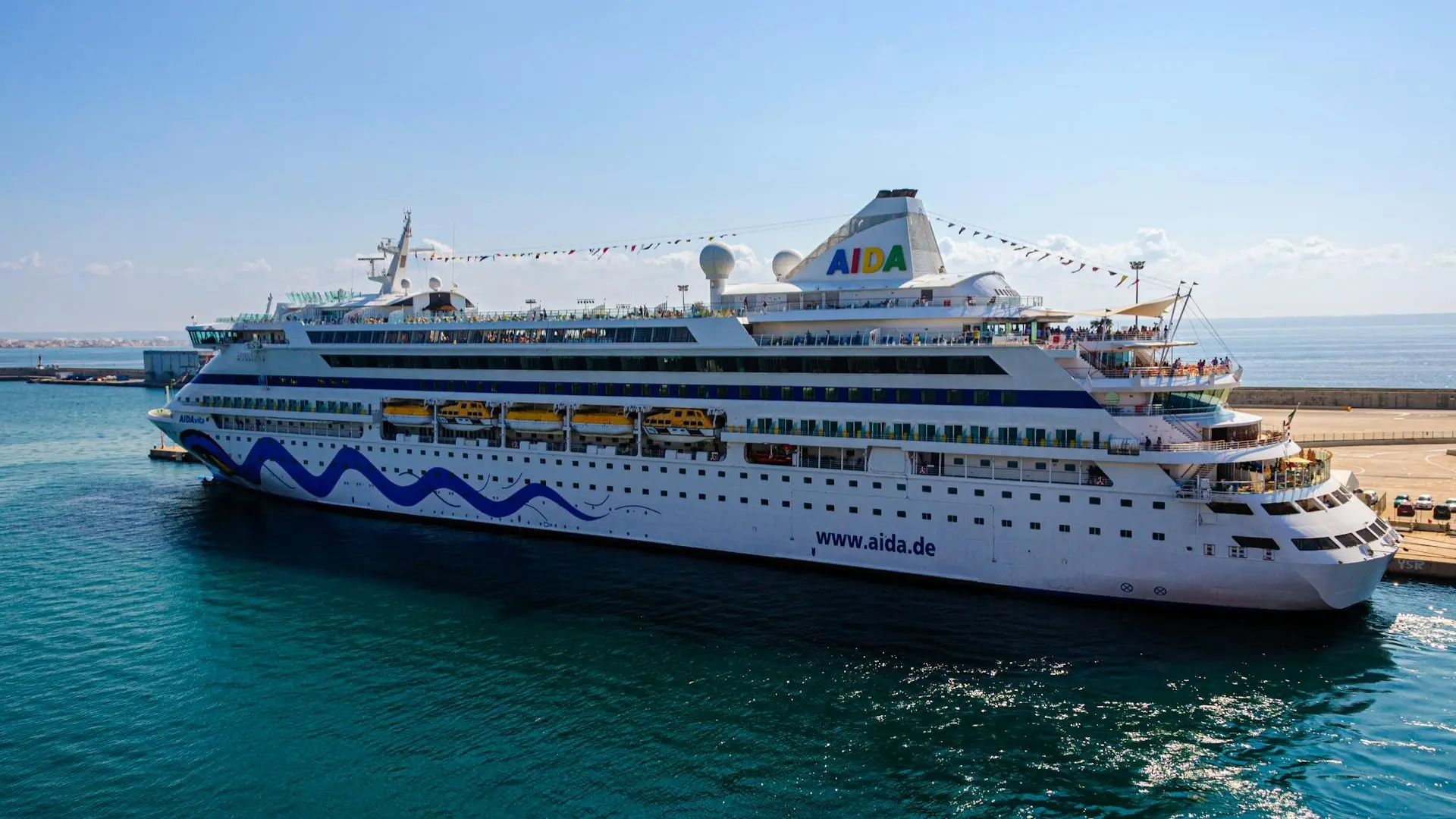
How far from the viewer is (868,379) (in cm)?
2802

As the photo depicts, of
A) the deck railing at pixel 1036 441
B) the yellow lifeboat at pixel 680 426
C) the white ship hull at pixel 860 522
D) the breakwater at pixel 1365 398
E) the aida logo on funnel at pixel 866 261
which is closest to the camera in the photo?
the white ship hull at pixel 860 522

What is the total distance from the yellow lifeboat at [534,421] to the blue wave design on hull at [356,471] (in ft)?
7.07

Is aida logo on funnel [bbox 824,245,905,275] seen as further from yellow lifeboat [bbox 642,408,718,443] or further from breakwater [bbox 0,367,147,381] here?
breakwater [bbox 0,367,147,381]

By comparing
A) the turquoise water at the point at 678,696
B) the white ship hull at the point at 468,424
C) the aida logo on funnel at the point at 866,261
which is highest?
the aida logo on funnel at the point at 866,261

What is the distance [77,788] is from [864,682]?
1659 cm

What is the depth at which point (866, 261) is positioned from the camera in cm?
3072

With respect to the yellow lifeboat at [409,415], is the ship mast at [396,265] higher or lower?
higher

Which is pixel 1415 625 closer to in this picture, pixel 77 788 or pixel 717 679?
pixel 717 679

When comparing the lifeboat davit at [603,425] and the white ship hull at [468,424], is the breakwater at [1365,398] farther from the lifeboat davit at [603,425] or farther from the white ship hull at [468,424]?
the white ship hull at [468,424]

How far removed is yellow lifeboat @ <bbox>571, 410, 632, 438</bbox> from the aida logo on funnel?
9.19m

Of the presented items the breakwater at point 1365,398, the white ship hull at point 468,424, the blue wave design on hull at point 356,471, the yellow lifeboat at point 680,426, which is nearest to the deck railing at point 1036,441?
the yellow lifeboat at point 680,426

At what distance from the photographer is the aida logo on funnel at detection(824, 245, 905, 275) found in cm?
3042

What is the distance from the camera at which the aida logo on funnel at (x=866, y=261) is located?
30.4 m

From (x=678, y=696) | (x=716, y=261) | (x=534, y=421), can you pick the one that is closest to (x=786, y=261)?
(x=716, y=261)
